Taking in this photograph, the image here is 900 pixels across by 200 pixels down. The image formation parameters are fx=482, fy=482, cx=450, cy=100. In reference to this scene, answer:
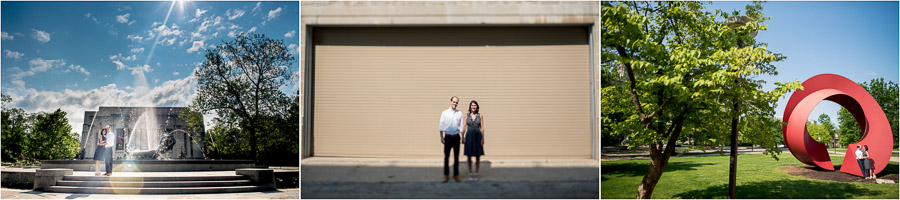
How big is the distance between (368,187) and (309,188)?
0.86 metres

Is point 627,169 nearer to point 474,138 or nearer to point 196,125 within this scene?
point 474,138

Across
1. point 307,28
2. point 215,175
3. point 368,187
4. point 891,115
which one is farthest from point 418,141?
point 891,115

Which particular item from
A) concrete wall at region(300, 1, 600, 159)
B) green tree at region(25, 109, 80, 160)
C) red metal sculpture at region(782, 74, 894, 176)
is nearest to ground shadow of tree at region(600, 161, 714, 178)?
red metal sculpture at region(782, 74, 894, 176)

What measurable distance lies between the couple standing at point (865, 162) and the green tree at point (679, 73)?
859 cm

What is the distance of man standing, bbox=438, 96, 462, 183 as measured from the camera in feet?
21.9

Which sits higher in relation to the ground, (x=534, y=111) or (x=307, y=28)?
(x=307, y=28)

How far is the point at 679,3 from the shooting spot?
939 centimetres

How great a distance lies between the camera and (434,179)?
674cm

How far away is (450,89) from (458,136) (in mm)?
774

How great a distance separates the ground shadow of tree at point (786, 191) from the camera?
12234mm

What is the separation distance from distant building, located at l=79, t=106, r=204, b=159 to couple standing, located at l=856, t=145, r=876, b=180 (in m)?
19.3

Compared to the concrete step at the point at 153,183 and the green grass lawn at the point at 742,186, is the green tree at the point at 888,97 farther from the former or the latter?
the concrete step at the point at 153,183

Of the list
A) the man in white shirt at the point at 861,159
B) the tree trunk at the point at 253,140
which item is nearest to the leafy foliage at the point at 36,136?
the tree trunk at the point at 253,140

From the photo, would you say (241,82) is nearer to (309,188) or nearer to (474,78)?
(309,188)
